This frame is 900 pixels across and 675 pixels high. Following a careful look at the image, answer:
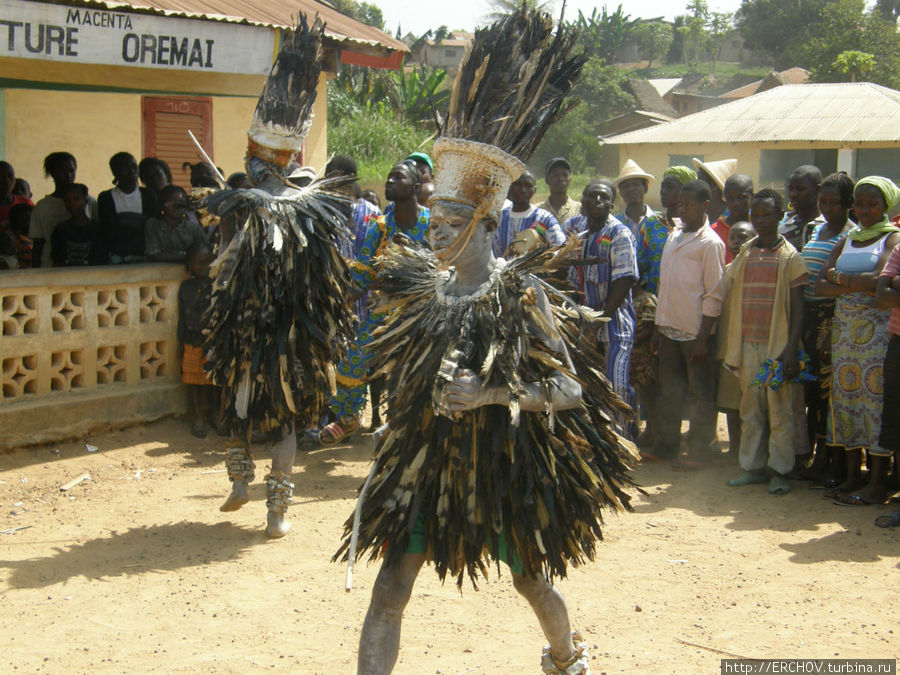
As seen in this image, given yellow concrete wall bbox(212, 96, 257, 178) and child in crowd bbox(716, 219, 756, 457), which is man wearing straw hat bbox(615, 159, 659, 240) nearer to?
child in crowd bbox(716, 219, 756, 457)

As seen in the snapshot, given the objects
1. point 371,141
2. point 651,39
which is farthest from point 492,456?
point 651,39

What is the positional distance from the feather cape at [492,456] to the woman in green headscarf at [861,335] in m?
3.26

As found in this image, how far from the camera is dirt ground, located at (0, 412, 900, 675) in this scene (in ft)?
13.5

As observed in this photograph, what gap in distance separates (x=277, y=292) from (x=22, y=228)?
4634 mm

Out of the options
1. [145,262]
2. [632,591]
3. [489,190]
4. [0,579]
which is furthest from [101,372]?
[489,190]

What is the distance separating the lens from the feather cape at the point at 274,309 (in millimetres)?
5305

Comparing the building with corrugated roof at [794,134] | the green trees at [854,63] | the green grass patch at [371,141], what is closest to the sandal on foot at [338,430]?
the building with corrugated roof at [794,134]

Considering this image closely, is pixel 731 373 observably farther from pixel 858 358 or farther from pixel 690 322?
pixel 858 358

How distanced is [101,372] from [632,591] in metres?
4.88

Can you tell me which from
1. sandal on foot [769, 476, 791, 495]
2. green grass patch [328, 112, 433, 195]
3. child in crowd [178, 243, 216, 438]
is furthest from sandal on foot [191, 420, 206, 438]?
green grass patch [328, 112, 433, 195]

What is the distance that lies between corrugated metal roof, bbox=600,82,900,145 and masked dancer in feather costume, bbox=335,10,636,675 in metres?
21.6

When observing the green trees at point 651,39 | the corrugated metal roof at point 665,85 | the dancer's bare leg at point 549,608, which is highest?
the green trees at point 651,39

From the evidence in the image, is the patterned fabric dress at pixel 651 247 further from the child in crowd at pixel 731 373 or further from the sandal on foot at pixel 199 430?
the sandal on foot at pixel 199 430

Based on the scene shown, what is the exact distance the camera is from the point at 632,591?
483 centimetres
